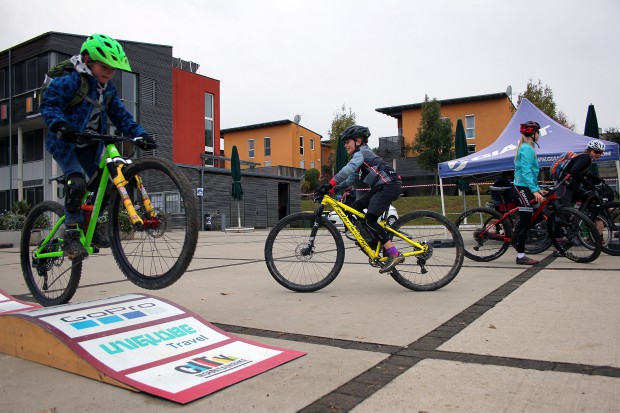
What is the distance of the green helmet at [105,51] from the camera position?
3193 millimetres

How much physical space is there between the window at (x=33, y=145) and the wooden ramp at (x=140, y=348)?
25954 millimetres

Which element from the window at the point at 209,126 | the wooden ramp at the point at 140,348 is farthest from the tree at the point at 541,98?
the wooden ramp at the point at 140,348

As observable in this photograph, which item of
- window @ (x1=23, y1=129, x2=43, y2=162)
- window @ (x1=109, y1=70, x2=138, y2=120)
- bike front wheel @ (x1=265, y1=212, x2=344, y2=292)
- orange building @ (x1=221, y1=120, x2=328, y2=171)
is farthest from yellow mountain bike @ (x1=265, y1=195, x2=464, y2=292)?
orange building @ (x1=221, y1=120, x2=328, y2=171)

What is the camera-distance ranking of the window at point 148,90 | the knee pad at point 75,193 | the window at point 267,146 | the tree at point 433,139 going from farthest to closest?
the window at point 267,146 < the tree at point 433,139 < the window at point 148,90 < the knee pad at point 75,193

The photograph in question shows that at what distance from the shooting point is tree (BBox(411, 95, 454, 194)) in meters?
36.2

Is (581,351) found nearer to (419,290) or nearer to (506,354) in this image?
(506,354)

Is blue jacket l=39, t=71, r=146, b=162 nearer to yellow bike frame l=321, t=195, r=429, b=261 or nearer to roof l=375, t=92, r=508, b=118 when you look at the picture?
yellow bike frame l=321, t=195, r=429, b=261

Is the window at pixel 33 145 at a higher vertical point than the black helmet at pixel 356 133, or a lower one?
higher

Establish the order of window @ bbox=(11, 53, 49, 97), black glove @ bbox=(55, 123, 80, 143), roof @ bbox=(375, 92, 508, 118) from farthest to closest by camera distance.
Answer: roof @ bbox=(375, 92, 508, 118)
window @ bbox=(11, 53, 49, 97)
black glove @ bbox=(55, 123, 80, 143)

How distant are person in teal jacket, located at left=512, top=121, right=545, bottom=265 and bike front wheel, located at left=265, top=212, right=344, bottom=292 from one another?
2830 millimetres

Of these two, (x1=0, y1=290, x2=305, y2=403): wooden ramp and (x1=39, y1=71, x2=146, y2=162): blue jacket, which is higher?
(x1=39, y1=71, x2=146, y2=162): blue jacket

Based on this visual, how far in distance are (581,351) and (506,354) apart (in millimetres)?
387

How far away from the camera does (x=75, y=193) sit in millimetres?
3402

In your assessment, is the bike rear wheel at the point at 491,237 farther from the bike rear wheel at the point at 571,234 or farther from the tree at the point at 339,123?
the tree at the point at 339,123
